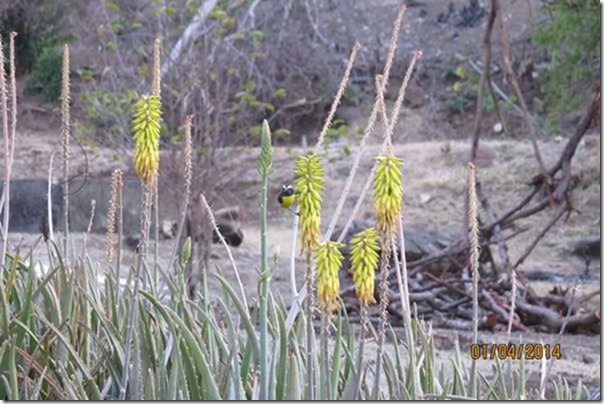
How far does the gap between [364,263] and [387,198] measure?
91 mm

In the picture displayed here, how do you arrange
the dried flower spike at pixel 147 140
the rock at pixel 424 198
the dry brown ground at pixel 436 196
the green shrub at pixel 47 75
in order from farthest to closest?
the green shrub at pixel 47 75
the rock at pixel 424 198
the dry brown ground at pixel 436 196
the dried flower spike at pixel 147 140

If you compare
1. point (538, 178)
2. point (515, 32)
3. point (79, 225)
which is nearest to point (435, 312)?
point (538, 178)

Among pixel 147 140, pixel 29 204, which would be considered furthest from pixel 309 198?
pixel 29 204

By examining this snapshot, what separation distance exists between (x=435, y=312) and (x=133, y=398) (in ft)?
13.6

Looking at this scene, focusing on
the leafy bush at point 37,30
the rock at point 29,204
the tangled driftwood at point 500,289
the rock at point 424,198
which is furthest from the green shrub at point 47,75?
the tangled driftwood at point 500,289

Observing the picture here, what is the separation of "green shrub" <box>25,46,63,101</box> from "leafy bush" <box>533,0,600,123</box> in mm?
5159

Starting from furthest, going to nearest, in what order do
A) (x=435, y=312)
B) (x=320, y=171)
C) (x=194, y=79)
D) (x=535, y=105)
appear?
(x=535, y=105), (x=194, y=79), (x=435, y=312), (x=320, y=171)

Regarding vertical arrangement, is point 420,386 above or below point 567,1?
below

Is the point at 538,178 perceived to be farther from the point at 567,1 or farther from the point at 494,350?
the point at 494,350

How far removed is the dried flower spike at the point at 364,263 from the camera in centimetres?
135

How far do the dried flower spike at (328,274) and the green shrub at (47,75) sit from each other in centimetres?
961

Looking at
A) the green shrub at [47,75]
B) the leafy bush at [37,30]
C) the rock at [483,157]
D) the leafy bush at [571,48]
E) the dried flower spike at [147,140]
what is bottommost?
the dried flower spike at [147,140]

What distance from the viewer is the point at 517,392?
1811 mm

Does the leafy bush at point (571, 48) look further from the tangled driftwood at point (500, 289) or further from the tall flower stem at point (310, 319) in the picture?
the tall flower stem at point (310, 319)
